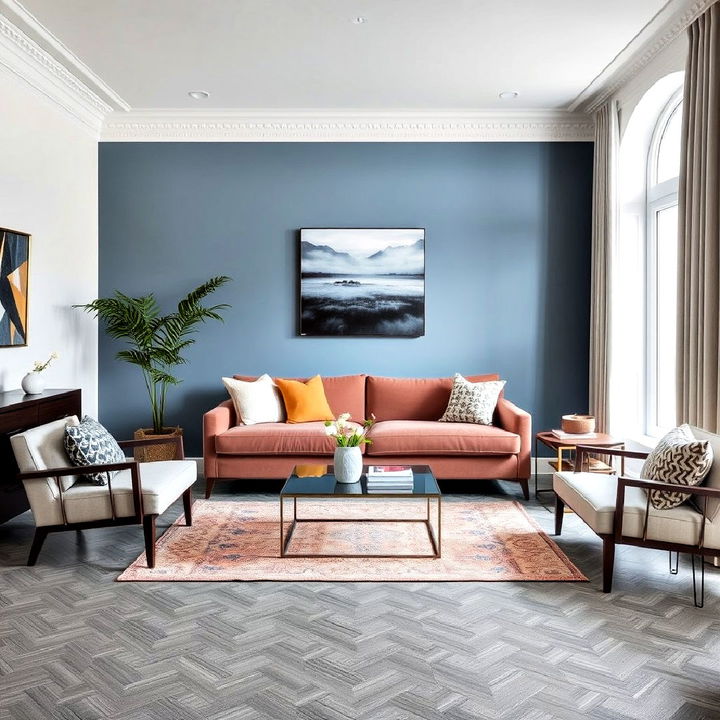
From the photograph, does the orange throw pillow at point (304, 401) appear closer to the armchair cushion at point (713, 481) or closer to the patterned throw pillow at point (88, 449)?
the patterned throw pillow at point (88, 449)

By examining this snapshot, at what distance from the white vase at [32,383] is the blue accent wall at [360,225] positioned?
164 cm

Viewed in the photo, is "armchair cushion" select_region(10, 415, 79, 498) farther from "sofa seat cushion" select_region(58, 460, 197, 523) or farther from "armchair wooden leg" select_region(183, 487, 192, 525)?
"armchair wooden leg" select_region(183, 487, 192, 525)

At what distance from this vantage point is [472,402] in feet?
18.8


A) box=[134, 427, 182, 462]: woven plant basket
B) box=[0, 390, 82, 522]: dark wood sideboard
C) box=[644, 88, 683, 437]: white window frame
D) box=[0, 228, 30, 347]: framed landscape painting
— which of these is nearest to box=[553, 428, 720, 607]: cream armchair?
box=[644, 88, 683, 437]: white window frame

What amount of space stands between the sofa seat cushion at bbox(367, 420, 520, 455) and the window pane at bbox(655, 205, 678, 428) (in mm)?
1276

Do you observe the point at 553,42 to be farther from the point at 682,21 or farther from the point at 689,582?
the point at 689,582

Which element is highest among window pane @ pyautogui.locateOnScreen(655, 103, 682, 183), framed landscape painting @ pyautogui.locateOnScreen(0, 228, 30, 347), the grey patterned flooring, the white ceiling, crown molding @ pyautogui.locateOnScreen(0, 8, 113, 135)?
the white ceiling

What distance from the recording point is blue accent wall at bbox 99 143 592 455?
632cm

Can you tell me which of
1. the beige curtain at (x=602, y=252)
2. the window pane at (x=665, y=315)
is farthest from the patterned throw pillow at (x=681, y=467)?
the beige curtain at (x=602, y=252)

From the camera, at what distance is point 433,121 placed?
6.22 meters

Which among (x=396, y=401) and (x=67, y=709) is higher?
(x=396, y=401)

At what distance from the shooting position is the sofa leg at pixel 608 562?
135 inches

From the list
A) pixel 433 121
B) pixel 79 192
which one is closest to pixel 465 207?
pixel 433 121

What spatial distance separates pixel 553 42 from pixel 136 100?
3566 millimetres
